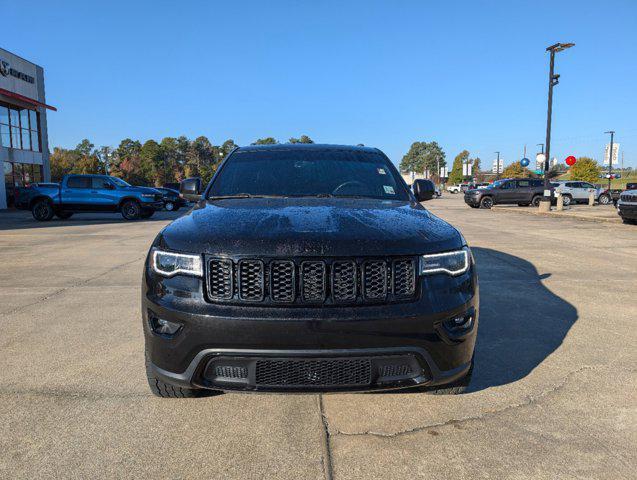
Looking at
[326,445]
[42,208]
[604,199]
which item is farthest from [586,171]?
[326,445]

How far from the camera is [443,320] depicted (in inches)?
89.1

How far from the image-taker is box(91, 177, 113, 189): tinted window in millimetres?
18500

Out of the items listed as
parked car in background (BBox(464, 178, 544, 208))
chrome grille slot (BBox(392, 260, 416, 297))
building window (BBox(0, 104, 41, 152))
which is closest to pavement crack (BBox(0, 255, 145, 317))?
chrome grille slot (BBox(392, 260, 416, 297))

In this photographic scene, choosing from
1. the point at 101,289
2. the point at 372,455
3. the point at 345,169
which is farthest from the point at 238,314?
the point at 101,289

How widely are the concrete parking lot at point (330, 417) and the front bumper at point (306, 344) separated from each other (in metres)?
0.36

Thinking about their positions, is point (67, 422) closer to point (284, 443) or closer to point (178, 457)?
point (178, 457)

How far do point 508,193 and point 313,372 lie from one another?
27.3 metres

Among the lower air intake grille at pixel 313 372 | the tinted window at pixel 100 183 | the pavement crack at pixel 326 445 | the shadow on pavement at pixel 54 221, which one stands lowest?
the pavement crack at pixel 326 445

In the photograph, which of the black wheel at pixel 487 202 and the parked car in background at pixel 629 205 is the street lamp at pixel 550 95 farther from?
the parked car in background at pixel 629 205

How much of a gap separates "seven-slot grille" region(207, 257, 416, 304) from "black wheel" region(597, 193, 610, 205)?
3366 cm

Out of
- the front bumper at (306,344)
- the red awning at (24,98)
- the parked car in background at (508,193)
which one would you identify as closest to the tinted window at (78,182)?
the red awning at (24,98)

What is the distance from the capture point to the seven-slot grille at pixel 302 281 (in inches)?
86.4

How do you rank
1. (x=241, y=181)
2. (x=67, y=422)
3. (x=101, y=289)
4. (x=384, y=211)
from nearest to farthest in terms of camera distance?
(x=67, y=422)
(x=384, y=211)
(x=241, y=181)
(x=101, y=289)

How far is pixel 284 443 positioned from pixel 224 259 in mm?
988
